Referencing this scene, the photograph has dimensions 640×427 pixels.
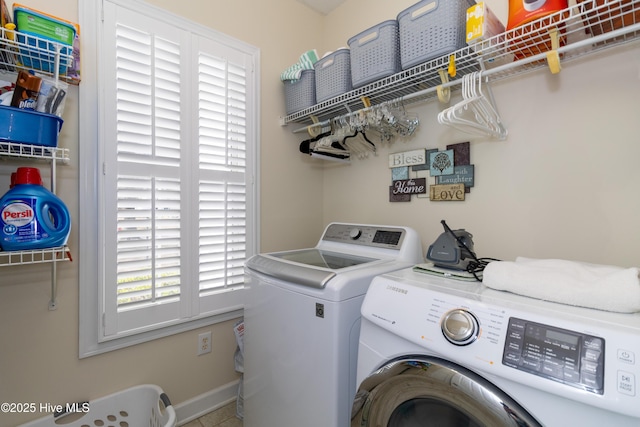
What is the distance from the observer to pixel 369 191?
2.08 metres

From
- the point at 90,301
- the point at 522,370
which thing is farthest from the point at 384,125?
the point at 90,301

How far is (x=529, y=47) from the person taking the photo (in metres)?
1.19

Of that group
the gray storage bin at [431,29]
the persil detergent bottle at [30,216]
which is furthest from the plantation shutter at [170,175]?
the gray storage bin at [431,29]

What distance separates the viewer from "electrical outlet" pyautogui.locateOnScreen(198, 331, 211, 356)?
1.82 meters

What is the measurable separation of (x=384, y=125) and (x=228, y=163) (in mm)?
999

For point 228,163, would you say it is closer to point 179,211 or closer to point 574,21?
point 179,211

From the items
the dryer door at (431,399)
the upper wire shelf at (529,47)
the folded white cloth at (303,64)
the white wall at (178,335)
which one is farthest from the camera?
the folded white cloth at (303,64)

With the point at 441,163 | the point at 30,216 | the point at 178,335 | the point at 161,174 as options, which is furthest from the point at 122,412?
the point at 441,163

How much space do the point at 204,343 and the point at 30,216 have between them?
1.12 metres

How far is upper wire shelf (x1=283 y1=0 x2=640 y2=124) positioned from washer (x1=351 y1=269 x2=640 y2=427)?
0.92 meters

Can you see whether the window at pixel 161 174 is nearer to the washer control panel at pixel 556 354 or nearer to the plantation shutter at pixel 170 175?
the plantation shutter at pixel 170 175

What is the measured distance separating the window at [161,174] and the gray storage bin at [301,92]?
0.24 metres

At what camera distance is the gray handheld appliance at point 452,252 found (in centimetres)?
118

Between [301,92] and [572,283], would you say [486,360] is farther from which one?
[301,92]
